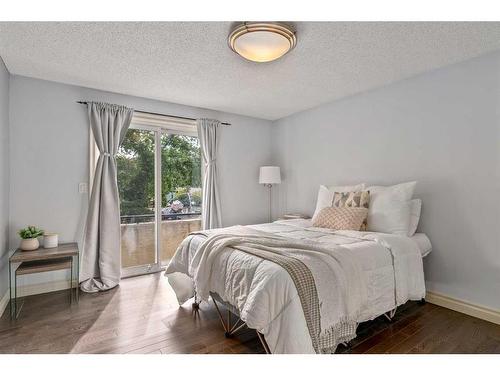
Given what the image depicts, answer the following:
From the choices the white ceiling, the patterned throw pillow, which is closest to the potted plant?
the white ceiling

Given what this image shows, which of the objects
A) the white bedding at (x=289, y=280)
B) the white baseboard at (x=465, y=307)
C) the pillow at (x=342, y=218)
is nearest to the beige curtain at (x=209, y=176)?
the white bedding at (x=289, y=280)

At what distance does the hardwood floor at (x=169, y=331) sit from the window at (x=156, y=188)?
102cm

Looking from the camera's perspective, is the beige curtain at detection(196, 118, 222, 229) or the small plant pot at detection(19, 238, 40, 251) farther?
A: the beige curtain at detection(196, 118, 222, 229)

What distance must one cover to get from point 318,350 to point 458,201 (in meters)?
2.06

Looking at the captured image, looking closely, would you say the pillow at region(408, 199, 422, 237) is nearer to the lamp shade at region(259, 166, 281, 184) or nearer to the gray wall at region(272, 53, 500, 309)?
the gray wall at region(272, 53, 500, 309)

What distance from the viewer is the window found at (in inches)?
142

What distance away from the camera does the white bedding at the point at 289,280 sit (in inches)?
59.9

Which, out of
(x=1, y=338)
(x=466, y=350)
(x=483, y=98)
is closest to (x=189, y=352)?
(x=1, y=338)

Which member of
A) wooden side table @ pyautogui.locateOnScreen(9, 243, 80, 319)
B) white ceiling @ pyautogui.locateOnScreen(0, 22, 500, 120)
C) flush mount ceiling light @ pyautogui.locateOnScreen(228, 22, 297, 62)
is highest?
white ceiling @ pyautogui.locateOnScreen(0, 22, 500, 120)

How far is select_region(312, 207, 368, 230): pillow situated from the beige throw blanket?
2.47 ft

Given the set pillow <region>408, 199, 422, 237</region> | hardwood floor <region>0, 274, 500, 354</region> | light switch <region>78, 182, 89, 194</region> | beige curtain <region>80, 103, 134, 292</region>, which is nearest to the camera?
hardwood floor <region>0, 274, 500, 354</region>

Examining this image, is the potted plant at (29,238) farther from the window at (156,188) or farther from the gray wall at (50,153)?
the window at (156,188)

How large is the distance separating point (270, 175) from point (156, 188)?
1.75 meters

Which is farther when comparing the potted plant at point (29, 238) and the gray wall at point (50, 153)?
the gray wall at point (50, 153)
